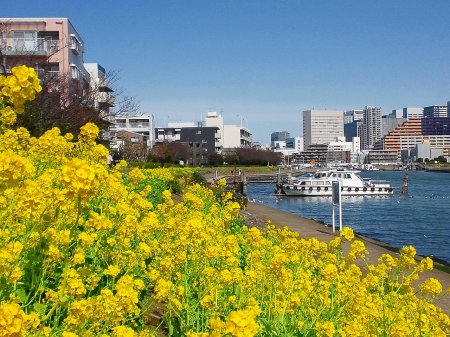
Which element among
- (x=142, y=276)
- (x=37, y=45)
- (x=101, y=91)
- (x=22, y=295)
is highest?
(x=37, y=45)

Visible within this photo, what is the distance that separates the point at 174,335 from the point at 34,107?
1196 centimetres

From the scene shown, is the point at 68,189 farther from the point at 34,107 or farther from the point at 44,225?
the point at 34,107

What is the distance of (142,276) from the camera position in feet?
15.5

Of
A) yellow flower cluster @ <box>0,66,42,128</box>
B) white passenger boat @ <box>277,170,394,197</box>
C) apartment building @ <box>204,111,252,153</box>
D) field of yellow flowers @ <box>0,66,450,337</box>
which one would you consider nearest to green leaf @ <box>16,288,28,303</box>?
field of yellow flowers @ <box>0,66,450,337</box>

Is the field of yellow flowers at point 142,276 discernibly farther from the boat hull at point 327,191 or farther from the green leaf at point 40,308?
the boat hull at point 327,191

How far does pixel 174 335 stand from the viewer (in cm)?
411

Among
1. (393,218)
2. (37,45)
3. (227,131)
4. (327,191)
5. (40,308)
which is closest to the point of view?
(40,308)

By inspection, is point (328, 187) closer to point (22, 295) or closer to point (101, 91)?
point (101, 91)

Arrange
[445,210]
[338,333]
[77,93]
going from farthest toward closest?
[445,210] < [77,93] < [338,333]

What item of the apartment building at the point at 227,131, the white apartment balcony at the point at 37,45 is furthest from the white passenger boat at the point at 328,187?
the apartment building at the point at 227,131

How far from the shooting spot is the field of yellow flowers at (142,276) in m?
2.68

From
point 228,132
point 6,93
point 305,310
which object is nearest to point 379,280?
point 305,310

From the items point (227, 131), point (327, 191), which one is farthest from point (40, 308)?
point (227, 131)

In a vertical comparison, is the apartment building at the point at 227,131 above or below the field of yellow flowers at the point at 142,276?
above
